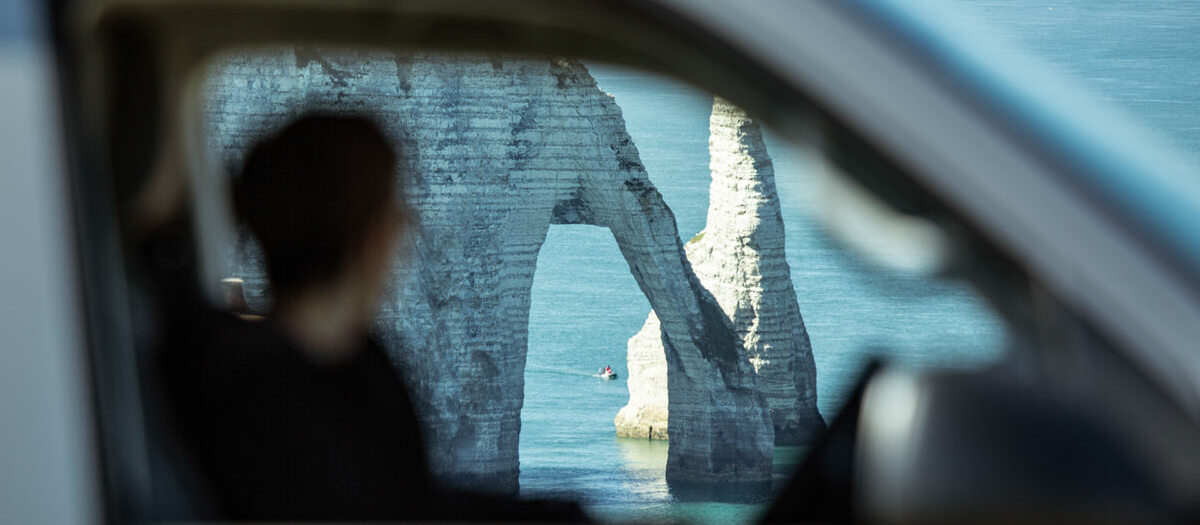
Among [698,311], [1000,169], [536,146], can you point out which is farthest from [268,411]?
[536,146]

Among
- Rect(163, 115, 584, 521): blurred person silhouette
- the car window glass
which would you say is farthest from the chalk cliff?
Rect(163, 115, 584, 521): blurred person silhouette

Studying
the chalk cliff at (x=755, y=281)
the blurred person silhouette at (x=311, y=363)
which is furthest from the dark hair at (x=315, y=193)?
the chalk cliff at (x=755, y=281)

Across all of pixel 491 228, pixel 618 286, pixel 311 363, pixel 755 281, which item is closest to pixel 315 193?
pixel 311 363

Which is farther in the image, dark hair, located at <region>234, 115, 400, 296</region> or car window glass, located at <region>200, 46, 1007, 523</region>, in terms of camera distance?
dark hair, located at <region>234, 115, 400, 296</region>

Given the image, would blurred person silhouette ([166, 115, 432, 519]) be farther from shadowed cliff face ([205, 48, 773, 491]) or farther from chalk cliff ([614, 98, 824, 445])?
chalk cliff ([614, 98, 824, 445])

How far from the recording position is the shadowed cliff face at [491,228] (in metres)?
1.46

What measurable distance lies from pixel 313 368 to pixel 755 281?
2.11m

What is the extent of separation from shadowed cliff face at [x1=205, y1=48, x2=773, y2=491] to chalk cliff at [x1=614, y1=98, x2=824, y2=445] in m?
→ 0.06

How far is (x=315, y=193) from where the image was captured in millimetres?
1481

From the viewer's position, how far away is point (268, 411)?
3.84 feet

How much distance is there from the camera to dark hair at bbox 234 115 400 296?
147 centimetres

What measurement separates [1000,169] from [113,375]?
2.44 ft

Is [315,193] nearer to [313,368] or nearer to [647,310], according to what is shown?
[313,368]

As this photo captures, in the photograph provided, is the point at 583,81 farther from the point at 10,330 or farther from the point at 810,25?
the point at 10,330
